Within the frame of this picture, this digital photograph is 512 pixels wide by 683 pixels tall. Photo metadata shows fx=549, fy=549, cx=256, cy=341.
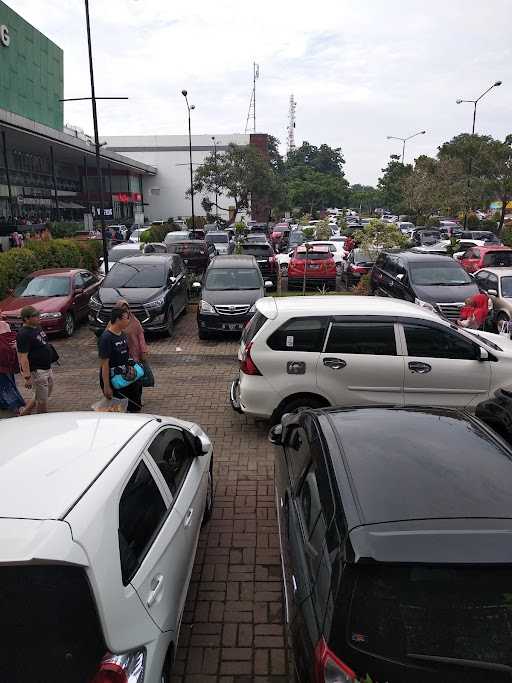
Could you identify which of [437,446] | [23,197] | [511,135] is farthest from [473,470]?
[23,197]

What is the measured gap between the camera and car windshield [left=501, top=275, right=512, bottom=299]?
12375 mm

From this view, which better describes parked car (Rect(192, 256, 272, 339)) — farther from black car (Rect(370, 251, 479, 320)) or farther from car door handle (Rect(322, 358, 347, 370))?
car door handle (Rect(322, 358, 347, 370))

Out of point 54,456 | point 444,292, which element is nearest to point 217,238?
point 444,292

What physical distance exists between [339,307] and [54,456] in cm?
434

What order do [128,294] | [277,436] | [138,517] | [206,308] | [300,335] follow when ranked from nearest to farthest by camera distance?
1. [138,517]
2. [277,436]
3. [300,335]
4. [206,308]
5. [128,294]

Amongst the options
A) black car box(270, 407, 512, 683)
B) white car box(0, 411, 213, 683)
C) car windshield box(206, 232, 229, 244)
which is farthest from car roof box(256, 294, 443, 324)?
car windshield box(206, 232, 229, 244)

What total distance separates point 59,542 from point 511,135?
37.4 m

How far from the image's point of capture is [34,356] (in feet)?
23.4

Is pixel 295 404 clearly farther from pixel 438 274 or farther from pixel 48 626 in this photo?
pixel 438 274

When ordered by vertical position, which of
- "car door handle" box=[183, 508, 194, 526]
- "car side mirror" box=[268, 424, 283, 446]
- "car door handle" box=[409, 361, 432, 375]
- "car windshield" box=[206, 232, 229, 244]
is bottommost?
"car door handle" box=[183, 508, 194, 526]

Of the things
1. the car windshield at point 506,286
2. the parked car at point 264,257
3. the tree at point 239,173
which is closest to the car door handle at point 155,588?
the car windshield at point 506,286

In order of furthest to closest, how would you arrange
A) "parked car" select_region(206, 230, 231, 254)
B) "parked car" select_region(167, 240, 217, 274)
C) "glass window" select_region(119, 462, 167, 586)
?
1. "parked car" select_region(206, 230, 231, 254)
2. "parked car" select_region(167, 240, 217, 274)
3. "glass window" select_region(119, 462, 167, 586)

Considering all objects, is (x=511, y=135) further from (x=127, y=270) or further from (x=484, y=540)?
(x=484, y=540)

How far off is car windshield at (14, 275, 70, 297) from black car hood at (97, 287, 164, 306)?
124 cm
